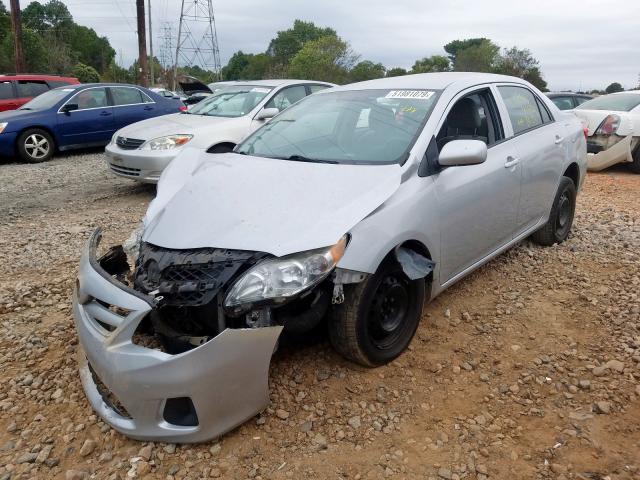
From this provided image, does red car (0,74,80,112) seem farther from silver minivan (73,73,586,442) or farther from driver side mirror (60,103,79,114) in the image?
silver minivan (73,73,586,442)

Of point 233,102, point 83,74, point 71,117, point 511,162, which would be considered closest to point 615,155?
point 511,162

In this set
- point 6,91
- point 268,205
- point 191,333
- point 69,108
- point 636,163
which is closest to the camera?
point 191,333

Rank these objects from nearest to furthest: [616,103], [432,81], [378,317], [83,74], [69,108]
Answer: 1. [378,317]
2. [432,81]
3. [616,103]
4. [69,108]
5. [83,74]

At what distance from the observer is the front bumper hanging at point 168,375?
2.18m

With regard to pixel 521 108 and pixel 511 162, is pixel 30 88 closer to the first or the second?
pixel 521 108

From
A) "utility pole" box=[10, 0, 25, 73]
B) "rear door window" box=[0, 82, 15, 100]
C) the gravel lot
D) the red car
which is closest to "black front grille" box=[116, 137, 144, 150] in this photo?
the gravel lot

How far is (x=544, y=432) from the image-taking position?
2496 mm

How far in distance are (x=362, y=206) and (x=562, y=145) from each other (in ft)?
8.85

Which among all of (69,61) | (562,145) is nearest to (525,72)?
(69,61)

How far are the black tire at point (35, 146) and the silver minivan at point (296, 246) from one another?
7466 mm

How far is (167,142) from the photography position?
6.70 m

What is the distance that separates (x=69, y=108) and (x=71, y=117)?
169mm

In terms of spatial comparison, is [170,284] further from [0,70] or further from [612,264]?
[0,70]

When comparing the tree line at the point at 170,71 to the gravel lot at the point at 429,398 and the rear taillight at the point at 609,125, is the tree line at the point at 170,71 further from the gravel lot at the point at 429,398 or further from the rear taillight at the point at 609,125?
the gravel lot at the point at 429,398
